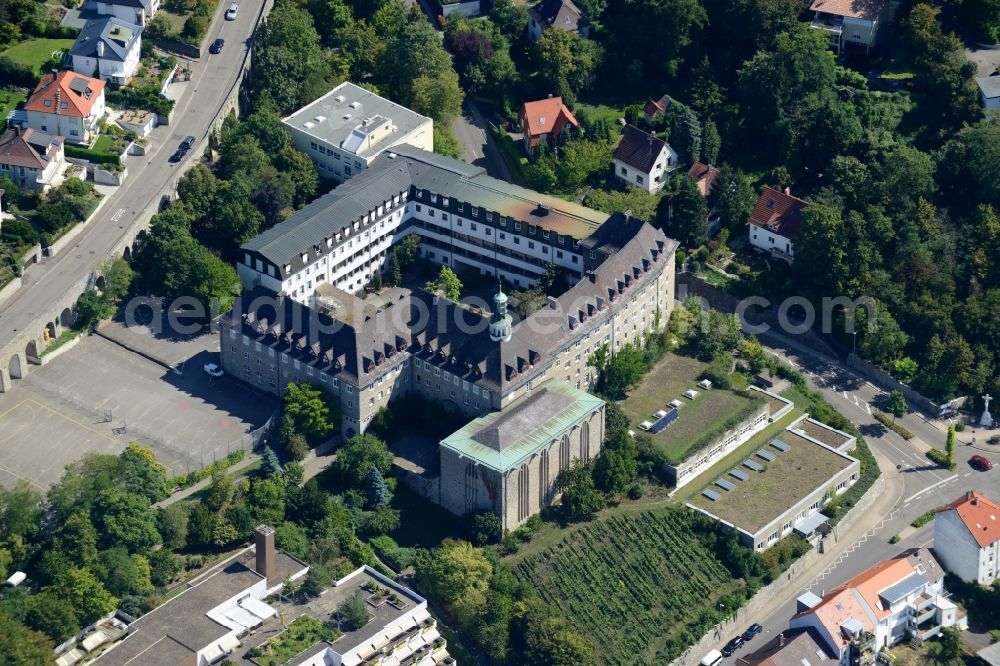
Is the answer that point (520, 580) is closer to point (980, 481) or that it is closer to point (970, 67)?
point (980, 481)

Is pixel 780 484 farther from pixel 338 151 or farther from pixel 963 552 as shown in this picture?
pixel 338 151

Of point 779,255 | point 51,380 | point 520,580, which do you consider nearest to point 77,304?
point 51,380

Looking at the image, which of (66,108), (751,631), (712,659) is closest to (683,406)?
(751,631)

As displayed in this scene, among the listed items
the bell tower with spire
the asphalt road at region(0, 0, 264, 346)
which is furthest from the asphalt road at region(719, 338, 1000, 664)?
the asphalt road at region(0, 0, 264, 346)

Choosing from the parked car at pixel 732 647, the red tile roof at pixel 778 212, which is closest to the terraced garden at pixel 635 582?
the parked car at pixel 732 647

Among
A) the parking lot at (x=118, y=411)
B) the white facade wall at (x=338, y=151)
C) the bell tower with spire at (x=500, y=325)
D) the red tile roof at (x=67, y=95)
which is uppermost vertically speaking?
the red tile roof at (x=67, y=95)

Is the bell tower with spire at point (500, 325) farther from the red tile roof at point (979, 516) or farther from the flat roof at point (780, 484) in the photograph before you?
the red tile roof at point (979, 516)
